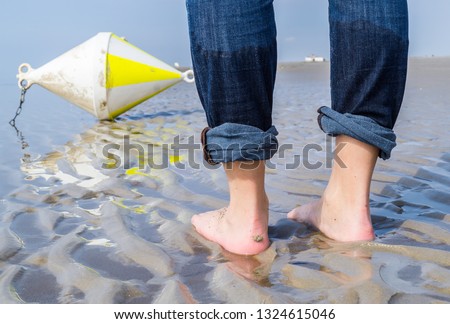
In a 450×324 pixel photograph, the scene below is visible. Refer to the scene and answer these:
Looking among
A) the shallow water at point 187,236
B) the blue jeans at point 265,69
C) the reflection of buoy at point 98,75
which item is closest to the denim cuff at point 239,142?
the blue jeans at point 265,69

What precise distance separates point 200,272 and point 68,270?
0.38 metres

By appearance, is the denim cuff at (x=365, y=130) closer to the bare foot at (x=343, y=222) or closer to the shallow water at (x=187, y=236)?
the bare foot at (x=343, y=222)

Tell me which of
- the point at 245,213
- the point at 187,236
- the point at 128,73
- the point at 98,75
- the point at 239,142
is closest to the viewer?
the point at 239,142

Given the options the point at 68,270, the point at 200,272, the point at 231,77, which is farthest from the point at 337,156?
the point at 68,270

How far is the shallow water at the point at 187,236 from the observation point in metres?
1.18

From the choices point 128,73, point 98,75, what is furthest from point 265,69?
point 128,73

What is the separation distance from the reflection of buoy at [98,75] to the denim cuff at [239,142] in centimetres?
310

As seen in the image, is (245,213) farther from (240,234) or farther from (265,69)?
(265,69)

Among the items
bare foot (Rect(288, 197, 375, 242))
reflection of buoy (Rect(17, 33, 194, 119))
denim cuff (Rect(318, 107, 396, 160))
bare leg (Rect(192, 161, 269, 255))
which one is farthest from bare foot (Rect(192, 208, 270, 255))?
reflection of buoy (Rect(17, 33, 194, 119))

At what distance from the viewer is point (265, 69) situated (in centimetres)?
128

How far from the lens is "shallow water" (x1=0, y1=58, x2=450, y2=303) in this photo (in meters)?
1.18

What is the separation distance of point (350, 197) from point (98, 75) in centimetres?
323

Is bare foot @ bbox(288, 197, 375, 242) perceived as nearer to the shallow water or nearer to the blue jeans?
the shallow water

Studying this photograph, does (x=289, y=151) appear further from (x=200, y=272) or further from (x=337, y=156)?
(x=200, y=272)
